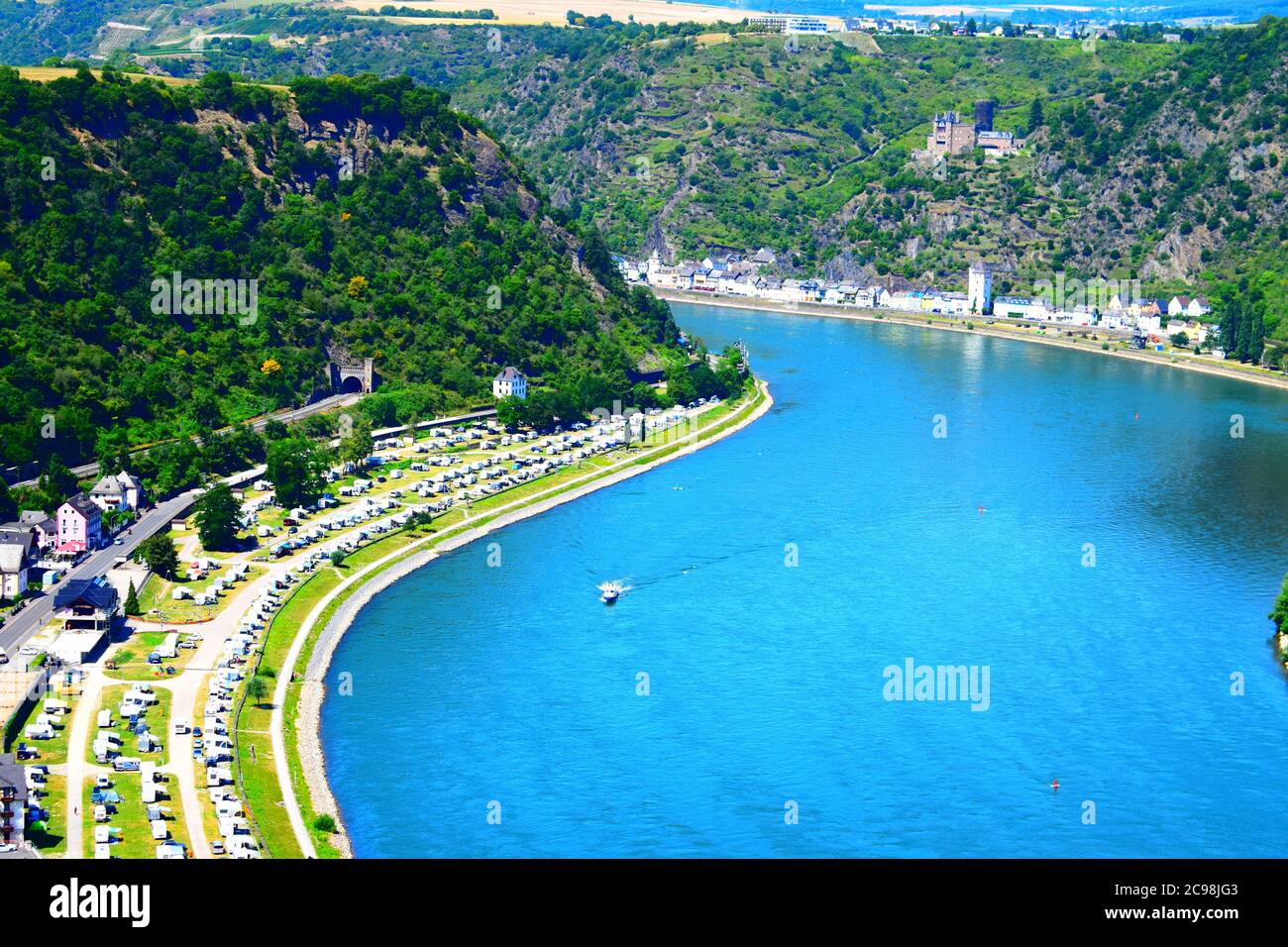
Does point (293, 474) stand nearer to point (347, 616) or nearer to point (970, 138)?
point (347, 616)

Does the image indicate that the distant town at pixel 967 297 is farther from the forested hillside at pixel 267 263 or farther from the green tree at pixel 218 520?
the green tree at pixel 218 520

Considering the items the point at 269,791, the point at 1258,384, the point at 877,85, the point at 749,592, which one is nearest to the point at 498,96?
the point at 877,85

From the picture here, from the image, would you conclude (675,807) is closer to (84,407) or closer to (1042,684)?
(1042,684)

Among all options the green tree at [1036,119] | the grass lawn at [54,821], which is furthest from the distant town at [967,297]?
the grass lawn at [54,821]

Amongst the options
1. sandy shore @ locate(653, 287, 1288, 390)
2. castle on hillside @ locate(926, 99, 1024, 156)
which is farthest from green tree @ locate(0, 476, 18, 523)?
castle on hillside @ locate(926, 99, 1024, 156)

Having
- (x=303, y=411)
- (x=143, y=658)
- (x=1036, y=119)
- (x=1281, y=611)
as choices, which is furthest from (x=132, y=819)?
(x=1036, y=119)

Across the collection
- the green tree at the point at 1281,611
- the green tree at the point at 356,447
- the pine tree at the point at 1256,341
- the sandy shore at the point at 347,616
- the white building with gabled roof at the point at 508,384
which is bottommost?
the sandy shore at the point at 347,616
